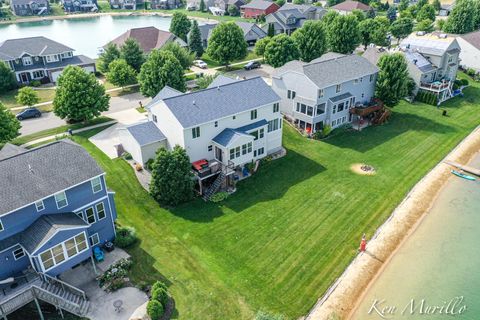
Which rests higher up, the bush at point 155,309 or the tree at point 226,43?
the tree at point 226,43

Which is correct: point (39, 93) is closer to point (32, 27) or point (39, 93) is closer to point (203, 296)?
point (203, 296)

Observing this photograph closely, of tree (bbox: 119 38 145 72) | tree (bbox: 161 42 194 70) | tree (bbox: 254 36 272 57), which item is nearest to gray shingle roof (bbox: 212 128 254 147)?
tree (bbox: 161 42 194 70)

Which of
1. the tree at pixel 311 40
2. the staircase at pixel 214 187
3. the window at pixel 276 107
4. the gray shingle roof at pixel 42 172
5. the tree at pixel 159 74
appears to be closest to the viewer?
the gray shingle roof at pixel 42 172

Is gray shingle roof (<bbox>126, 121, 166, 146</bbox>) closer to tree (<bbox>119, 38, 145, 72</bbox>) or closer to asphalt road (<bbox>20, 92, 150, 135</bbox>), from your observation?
asphalt road (<bbox>20, 92, 150, 135</bbox>)

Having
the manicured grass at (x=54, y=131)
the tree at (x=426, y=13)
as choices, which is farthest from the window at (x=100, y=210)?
the tree at (x=426, y=13)

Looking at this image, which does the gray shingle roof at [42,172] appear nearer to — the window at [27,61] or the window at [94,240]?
the window at [94,240]

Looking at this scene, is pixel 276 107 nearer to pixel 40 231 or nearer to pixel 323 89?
pixel 323 89
